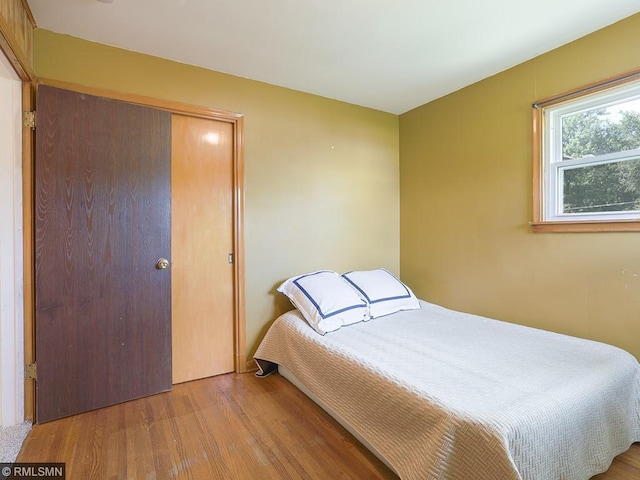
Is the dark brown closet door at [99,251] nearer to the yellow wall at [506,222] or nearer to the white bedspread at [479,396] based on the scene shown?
the white bedspread at [479,396]

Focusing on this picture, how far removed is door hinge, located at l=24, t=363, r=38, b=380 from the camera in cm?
184

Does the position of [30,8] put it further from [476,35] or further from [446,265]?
[446,265]

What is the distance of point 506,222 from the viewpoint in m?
2.42

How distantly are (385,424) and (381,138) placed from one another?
2.63 m

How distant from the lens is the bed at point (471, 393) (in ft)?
3.74

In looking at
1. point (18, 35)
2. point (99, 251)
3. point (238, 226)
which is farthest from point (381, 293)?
point (18, 35)

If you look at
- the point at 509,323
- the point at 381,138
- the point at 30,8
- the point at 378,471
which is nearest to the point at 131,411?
the point at 378,471

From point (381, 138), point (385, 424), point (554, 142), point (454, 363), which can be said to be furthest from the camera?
point (381, 138)

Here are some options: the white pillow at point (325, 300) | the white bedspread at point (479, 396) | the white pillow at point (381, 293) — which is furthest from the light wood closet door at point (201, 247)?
the white pillow at point (381, 293)

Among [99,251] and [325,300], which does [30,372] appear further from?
[325,300]

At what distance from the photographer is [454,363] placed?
5.33ft

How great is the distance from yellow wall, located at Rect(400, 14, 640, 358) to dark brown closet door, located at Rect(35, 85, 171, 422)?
89.0 inches

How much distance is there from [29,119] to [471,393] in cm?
273

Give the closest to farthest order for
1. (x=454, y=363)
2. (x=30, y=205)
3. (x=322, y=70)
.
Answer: (x=454, y=363) < (x=30, y=205) < (x=322, y=70)
